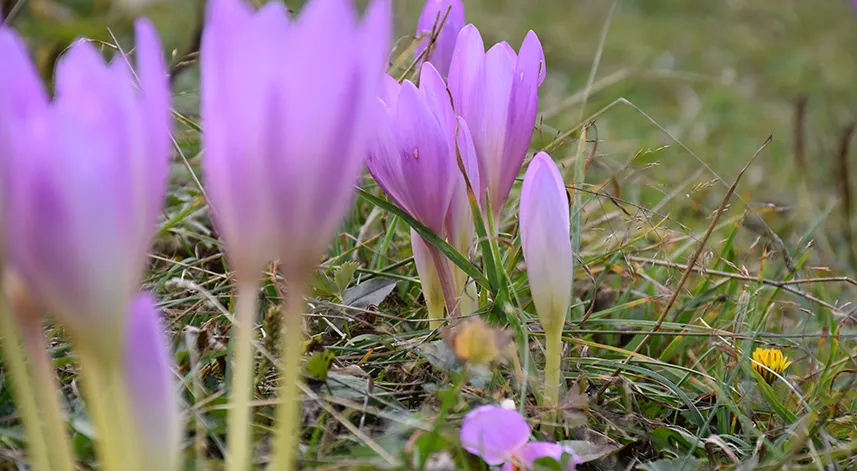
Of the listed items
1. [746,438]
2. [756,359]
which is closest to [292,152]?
[746,438]

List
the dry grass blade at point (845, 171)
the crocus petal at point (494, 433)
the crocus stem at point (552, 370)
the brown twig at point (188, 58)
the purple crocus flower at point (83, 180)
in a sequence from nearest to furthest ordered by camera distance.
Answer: the purple crocus flower at point (83, 180), the crocus petal at point (494, 433), the crocus stem at point (552, 370), the brown twig at point (188, 58), the dry grass blade at point (845, 171)

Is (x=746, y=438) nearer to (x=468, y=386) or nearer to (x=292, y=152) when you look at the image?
(x=468, y=386)

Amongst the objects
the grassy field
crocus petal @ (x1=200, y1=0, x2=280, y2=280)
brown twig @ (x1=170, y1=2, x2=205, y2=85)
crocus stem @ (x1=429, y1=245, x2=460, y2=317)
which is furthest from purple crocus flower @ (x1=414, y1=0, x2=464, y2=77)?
crocus petal @ (x1=200, y1=0, x2=280, y2=280)

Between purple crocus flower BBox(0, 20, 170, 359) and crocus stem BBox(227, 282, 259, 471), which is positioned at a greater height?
purple crocus flower BBox(0, 20, 170, 359)

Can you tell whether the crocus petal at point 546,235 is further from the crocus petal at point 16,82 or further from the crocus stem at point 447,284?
the crocus petal at point 16,82

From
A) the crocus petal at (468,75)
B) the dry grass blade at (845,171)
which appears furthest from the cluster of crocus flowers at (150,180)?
the dry grass blade at (845,171)

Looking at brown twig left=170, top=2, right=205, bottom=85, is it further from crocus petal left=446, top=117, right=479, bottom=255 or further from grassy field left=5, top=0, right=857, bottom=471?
crocus petal left=446, top=117, right=479, bottom=255

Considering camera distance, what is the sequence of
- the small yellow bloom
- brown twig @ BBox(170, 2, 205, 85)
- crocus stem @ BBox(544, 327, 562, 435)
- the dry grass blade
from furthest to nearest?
the dry grass blade < brown twig @ BBox(170, 2, 205, 85) < the small yellow bloom < crocus stem @ BBox(544, 327, 562, 435)

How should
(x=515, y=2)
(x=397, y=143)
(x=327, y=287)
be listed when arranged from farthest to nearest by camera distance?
(x=515, y=2) → (x=327, y=287) → (x=397, y=143)
